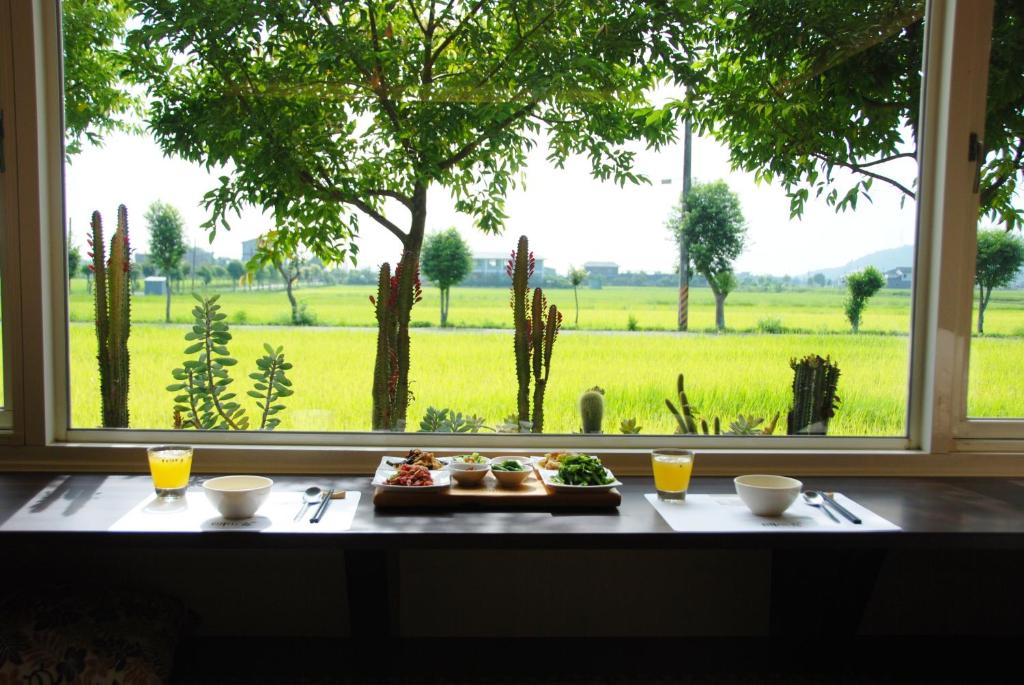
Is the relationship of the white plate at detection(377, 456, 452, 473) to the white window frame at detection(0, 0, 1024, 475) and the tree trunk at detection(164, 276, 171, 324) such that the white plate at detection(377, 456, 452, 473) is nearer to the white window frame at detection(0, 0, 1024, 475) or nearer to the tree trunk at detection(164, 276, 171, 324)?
the white window frame at detection(0, 0, 1024, 475)

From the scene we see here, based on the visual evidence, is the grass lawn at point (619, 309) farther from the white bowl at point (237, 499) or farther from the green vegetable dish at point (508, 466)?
the white bowl at point (237, 499)

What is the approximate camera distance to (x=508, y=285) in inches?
97.1

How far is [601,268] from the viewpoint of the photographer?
8.14 feet

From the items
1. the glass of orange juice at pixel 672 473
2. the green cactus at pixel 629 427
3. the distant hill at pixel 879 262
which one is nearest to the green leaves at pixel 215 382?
the green cactus at pixel 629 427

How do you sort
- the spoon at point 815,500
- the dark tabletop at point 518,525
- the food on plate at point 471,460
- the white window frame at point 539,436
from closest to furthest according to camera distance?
the dark tabletop at point 518,525 → the spoon at point 815,500 → the food on plate at point 471,460 → the white window frame at point 539,436

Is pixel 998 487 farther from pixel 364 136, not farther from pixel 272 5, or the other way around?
pixel 272 5

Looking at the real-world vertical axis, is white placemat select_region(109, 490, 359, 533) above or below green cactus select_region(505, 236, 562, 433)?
below

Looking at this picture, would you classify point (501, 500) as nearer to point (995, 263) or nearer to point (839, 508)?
point (839, 508)

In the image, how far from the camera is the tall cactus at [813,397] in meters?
2.47

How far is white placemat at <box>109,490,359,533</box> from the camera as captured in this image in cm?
172

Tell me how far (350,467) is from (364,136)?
3.26ft

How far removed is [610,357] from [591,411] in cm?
19

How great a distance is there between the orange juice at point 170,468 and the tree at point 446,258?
2.94 feet
